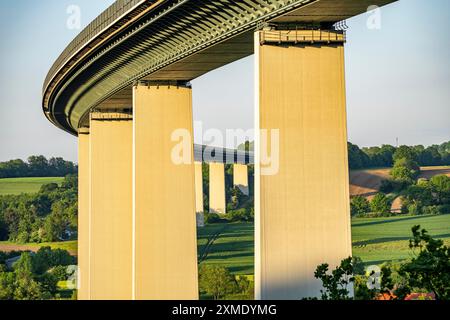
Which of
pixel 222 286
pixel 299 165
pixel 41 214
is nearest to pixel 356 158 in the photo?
pixel 222 286

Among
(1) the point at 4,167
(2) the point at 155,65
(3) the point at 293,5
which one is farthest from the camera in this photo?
(1) the point at 4,167

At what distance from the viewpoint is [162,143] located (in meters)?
45.2

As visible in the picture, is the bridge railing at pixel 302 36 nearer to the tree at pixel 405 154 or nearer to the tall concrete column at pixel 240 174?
the tall concrete column at pixel 240 174

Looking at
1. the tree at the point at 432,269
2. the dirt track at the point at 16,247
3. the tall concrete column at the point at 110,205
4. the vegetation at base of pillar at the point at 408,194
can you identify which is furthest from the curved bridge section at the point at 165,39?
the vegetation at base of pillar at the point at 408,194

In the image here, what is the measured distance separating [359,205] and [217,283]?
1492 inches

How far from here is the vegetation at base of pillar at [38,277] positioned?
7717cm

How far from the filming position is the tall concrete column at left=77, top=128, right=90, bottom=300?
219ft

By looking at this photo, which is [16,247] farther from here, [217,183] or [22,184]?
[22,184]

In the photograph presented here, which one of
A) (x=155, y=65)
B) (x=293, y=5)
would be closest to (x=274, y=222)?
(x=293, y=5)

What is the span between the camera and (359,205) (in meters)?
114

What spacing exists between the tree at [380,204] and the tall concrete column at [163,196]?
70.0 metres

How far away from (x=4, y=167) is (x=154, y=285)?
355 feet

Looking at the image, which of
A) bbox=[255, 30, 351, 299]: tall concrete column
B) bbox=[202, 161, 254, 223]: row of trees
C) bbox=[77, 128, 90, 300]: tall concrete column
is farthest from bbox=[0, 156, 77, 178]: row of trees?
bbox=[255, 30, 351, 299]: tall concrete column
